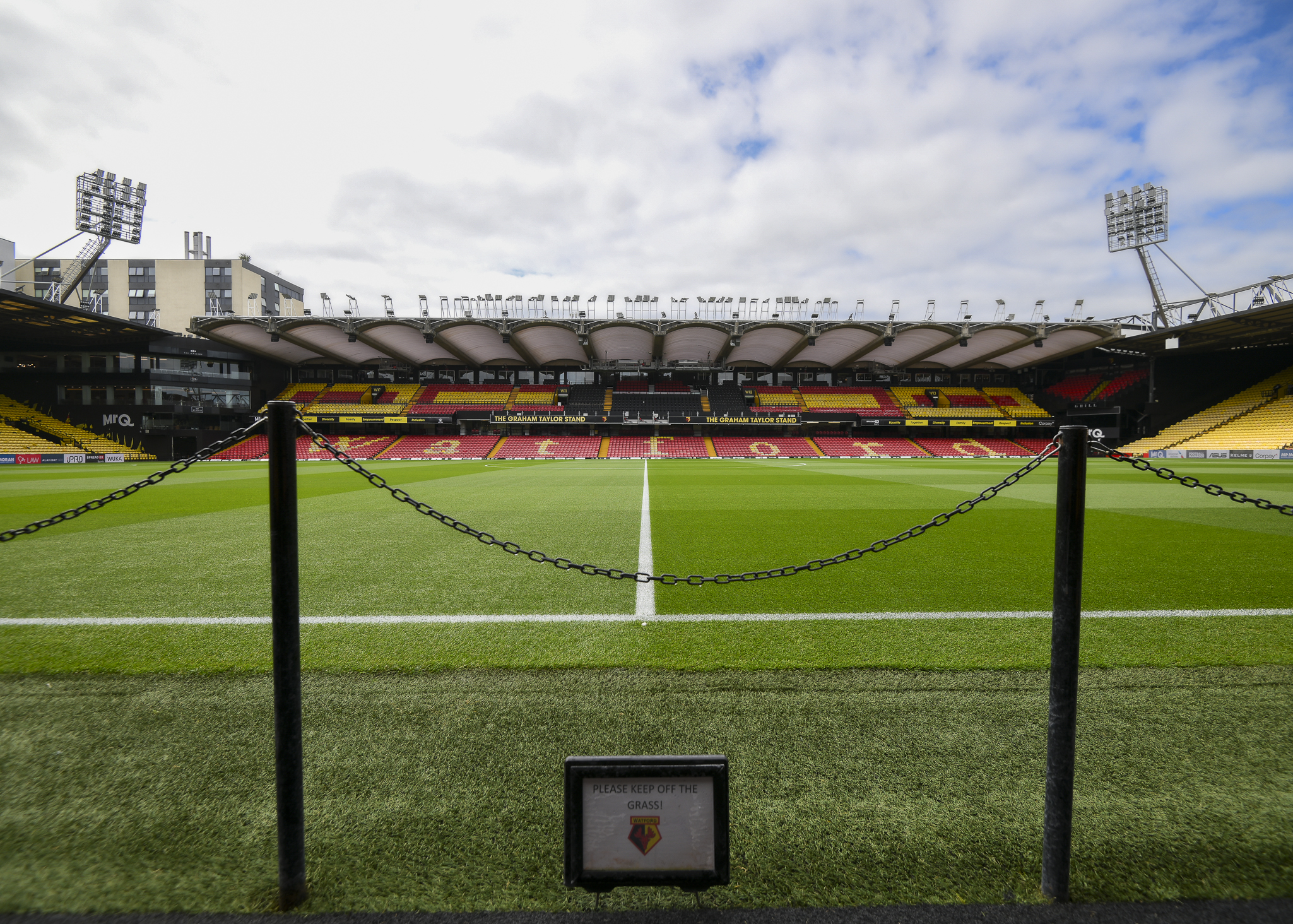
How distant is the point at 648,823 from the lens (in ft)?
6.12

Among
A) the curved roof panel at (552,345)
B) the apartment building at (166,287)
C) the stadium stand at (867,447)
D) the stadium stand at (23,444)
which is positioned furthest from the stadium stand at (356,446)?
the stadium stand at (867,447)

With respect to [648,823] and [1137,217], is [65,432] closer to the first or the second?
[648,823]

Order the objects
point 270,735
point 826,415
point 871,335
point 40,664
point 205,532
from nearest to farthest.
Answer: point 270,735 → point 40,664 → point 205,532 → point 871,335 → point 826,415

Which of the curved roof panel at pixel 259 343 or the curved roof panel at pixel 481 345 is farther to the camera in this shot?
the curved roof panel at pixel 481 345

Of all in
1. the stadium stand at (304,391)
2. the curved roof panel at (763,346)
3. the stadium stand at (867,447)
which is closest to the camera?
the curved roof panel at (763,346)

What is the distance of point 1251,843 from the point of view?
2053 mm

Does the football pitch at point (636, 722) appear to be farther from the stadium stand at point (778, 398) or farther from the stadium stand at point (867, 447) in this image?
the stadium stand at point (778, 398)

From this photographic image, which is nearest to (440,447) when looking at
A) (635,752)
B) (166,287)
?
(166,287)

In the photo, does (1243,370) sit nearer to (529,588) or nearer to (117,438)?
(529,588)

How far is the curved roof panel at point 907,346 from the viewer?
147 ft

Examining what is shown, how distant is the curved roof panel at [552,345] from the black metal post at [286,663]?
43.6 m

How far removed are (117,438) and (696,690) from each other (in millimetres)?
56869

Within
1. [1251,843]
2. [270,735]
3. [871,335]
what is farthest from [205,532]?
[871,335]

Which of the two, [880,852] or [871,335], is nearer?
[880,852]
